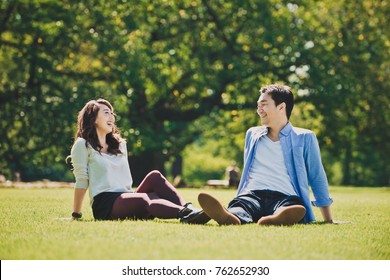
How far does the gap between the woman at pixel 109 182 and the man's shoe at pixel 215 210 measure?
A: 0.95 ft

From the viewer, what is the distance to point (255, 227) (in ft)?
20.6

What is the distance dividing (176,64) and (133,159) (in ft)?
15.5

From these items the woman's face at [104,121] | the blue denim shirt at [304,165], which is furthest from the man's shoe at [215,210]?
the woman's face at [104,121]

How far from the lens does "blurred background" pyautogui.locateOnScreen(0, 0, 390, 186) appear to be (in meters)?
21.0

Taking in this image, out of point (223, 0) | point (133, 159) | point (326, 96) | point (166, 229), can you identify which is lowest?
point (133, 159)

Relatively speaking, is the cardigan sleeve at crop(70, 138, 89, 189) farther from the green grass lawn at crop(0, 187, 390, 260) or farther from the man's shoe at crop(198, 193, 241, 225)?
the man's shoe at crop(198, 193, 241, 225)

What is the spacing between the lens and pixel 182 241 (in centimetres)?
519

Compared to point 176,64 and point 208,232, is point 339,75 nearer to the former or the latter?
point 176,64

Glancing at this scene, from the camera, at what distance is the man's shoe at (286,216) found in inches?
251

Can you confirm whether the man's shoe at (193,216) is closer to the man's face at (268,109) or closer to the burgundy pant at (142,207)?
the burgundy pant at (142,207)

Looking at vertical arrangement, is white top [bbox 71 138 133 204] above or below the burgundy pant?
above

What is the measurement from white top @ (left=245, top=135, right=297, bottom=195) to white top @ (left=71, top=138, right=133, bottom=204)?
1.61 m

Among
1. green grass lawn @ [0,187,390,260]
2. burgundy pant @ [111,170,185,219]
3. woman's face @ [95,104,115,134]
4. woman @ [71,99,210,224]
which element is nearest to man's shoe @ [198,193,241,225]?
green grass lawn @ [0,187,390,260]

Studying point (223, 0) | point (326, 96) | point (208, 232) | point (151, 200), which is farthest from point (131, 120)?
point (208, 232)
